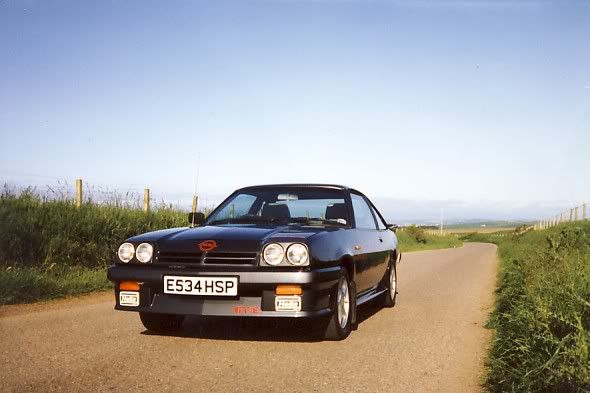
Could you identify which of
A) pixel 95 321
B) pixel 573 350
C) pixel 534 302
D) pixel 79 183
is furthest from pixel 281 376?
pixel 79 183

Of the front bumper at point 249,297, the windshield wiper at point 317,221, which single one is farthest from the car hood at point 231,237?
the windshield wiper at point 317,221

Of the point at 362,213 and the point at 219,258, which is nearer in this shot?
the point at 219,258

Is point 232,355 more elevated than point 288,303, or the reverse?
point 288,303

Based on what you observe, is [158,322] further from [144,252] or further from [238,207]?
[238,207]

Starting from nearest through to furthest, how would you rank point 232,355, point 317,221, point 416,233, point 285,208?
point 232,355
point 317,221
point 285,208
point 416,233

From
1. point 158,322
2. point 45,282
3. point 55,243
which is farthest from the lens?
point 55,243

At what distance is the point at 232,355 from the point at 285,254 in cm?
90

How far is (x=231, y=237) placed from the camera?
5238 mm

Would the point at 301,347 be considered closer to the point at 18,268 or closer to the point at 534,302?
the point at 534,302

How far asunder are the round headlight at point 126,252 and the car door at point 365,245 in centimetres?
217

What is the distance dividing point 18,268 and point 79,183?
20.4 ft

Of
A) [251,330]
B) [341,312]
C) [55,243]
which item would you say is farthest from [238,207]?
[55,243]

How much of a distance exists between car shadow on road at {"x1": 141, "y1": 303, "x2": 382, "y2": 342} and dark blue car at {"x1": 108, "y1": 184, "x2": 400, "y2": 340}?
155 mm

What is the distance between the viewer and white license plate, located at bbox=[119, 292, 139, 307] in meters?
5.27
